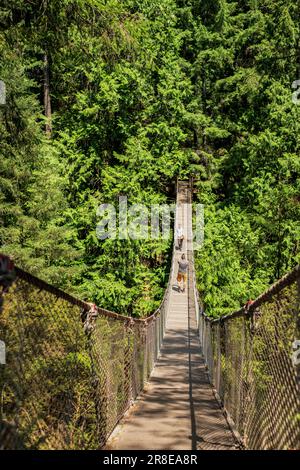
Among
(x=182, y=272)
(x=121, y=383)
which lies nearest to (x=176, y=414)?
(x=121, y=383)

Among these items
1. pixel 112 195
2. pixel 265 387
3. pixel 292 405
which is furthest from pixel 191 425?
pixel 112 195

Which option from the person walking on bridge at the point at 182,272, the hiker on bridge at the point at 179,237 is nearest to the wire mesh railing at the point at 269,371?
the person walking on bridge at the point at 182,272

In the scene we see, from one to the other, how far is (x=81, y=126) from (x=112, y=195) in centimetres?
398

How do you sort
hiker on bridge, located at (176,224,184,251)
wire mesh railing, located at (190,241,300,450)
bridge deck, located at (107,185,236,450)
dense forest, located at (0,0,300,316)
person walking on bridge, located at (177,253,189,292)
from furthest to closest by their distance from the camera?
hiker on bridge, located at (176,224,184,251) < person walking on bridge, located at (177,253,189,292) < dense forest, located at (0,0,300,316) < bridge deck, located at (107,185,236,450) < wire mesh railing, located at (190,241,300,450)

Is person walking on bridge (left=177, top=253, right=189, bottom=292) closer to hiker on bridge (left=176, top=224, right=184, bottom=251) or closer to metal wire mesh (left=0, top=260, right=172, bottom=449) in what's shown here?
hiker on bridge (left=176, top=224, right=184, bottom=251)

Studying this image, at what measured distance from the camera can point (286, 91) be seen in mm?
21547

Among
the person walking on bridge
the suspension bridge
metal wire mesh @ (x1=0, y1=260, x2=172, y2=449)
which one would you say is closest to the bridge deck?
the suspension bridge

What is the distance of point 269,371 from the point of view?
9.48 ft

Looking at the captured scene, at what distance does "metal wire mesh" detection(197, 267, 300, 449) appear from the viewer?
2158 mm

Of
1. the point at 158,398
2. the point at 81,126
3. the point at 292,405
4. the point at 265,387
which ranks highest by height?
the point at 81,126

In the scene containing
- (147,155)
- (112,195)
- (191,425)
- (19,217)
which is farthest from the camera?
(147,155)

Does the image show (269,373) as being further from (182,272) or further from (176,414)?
(182,272)

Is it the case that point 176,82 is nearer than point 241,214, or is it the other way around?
point 241,214

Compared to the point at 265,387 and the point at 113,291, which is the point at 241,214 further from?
the point at 265,387
